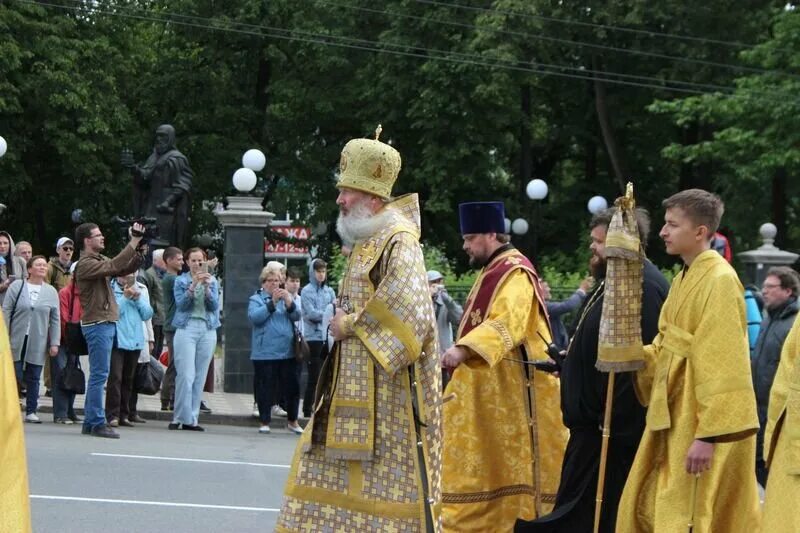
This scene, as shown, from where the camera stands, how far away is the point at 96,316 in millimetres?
13969

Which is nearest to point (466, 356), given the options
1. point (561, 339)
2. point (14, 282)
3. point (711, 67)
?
point (14, 282)

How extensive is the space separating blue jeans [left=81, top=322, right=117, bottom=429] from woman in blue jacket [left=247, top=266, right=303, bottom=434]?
2113 mm

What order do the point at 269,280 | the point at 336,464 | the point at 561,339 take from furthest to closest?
the point at 561,339 → the point at 269,280 → the point at 336,464

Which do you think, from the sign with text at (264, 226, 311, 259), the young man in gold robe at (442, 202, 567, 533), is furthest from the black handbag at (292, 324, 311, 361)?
the sign with text at (264, 226, 311, 259)

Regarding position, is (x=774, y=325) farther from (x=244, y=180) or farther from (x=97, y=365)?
(x=244, y=180)

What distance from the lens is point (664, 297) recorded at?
7.85 meters

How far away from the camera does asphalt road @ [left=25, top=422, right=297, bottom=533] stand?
9.80m

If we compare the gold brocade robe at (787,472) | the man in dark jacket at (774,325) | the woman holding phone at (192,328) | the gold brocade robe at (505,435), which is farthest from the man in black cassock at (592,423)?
the woman holding phone at (192,328)

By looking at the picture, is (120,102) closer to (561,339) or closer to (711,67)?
(711,67)

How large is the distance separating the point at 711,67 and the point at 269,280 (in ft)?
69.5

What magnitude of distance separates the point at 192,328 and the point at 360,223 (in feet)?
27.6

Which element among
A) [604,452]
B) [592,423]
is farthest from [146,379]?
[604,452]

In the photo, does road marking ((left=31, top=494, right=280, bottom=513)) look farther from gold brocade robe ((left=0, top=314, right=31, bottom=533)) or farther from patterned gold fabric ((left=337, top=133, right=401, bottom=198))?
gold brocade robe ((left=0, top=314, right=31, bottom=533))

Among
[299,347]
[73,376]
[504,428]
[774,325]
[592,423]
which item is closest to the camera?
[592,423]
